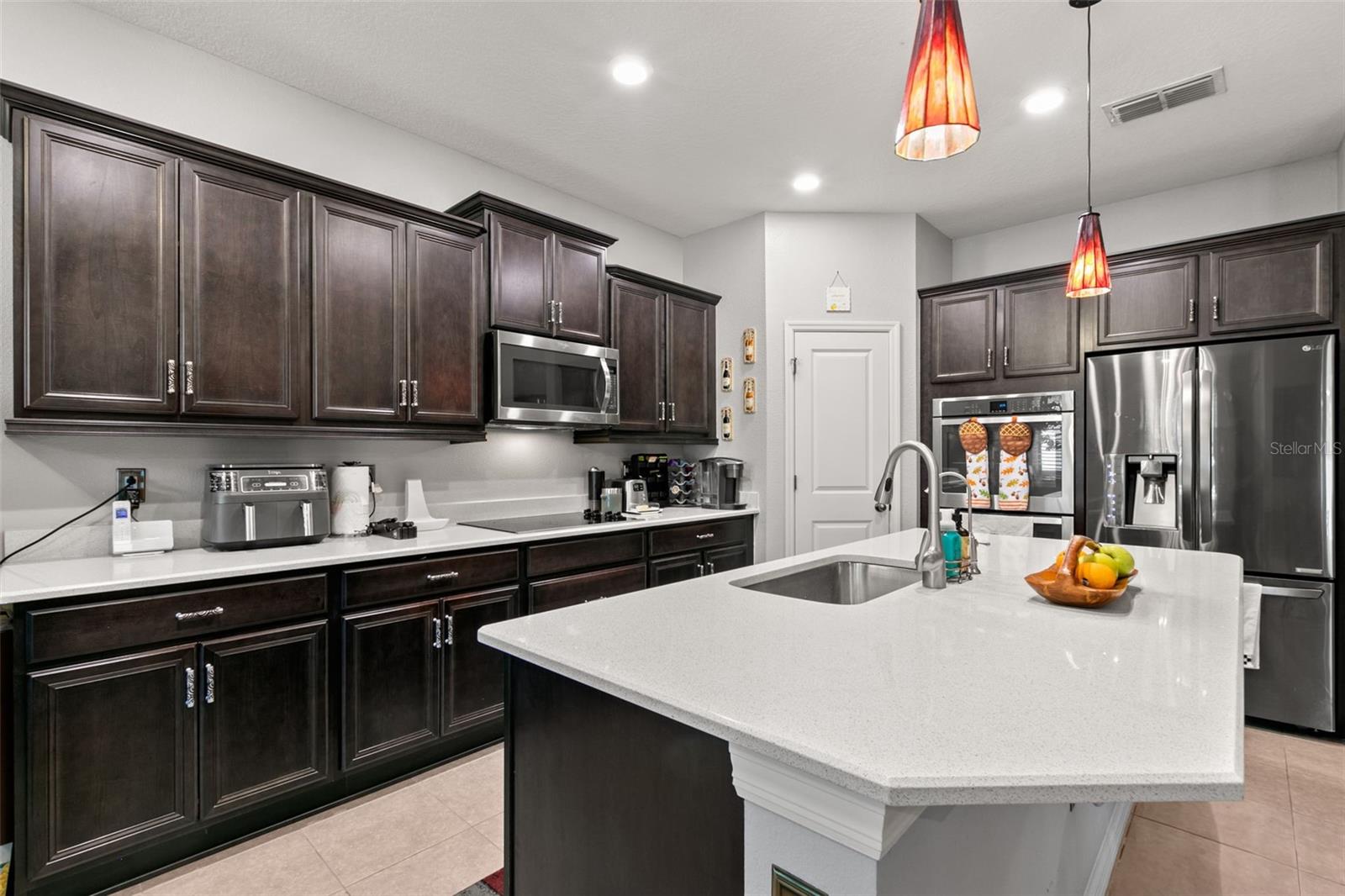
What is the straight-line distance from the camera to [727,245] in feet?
14.3

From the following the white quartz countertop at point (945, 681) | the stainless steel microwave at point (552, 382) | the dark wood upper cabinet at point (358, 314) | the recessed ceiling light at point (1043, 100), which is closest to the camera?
the white quartz countertop at point (945, 681)

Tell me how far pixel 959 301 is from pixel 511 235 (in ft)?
8.95

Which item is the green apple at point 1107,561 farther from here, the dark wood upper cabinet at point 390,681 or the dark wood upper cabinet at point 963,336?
the dark wood upper cabinet at point 963,336

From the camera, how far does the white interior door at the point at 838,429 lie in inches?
161

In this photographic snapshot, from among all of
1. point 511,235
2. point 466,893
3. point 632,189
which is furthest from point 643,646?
point 632,189

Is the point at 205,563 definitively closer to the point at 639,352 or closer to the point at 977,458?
the point at 639,352

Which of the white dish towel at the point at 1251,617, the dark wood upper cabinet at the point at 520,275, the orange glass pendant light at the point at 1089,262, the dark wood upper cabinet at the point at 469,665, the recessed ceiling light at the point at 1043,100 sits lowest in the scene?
the dark wood upper cabinet at the point at 469,665

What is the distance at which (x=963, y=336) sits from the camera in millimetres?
3971

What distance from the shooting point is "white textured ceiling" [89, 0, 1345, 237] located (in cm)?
226

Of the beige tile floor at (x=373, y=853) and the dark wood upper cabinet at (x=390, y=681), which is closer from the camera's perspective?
the beige tile floor at (x=373, y=853)

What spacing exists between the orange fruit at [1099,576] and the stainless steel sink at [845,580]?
19.3 inches

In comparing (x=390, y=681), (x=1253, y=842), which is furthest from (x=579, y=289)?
(x=1253, y=842)

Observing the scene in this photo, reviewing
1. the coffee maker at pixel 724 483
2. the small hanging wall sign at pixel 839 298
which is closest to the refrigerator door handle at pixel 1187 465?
the small hanging wall sign at pixel 839 298

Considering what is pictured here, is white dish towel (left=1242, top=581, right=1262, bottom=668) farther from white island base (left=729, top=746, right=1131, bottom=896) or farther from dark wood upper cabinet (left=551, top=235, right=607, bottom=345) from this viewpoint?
dark wood upper cabinet (left=551, top=235, right=607, bottom=345)
